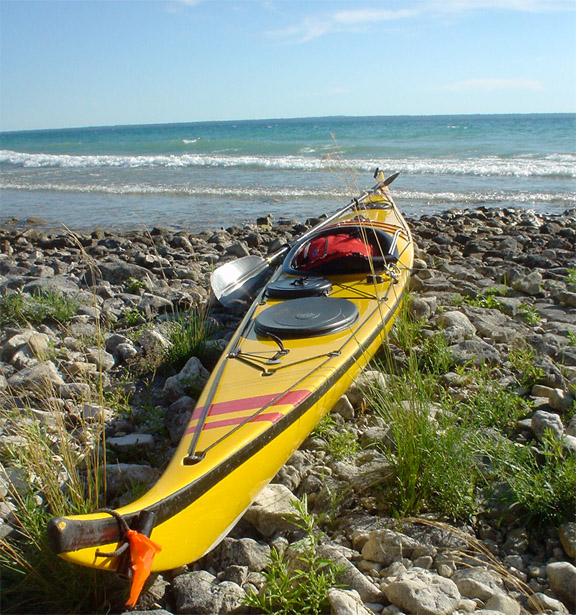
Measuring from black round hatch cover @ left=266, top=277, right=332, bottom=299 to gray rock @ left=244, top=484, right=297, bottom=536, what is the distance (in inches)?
68.9

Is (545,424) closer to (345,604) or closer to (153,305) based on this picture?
(345,604)

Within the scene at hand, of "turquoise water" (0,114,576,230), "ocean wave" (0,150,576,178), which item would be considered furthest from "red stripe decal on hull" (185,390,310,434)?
"ocean wave" (0,150,576,178)

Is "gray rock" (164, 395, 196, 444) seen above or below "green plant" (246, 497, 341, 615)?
above

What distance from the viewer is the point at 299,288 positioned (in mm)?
4047

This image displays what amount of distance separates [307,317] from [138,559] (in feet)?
6.25

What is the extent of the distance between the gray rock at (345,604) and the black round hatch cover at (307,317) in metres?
1.60

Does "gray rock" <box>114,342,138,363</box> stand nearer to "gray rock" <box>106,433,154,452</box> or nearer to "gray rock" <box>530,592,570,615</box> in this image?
"gray rock" <box>106,433,154,452</box>

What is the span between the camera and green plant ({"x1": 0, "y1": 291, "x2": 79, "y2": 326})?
14.3 feet

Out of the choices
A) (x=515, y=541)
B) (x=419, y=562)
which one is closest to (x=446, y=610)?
(x=419, y=562)

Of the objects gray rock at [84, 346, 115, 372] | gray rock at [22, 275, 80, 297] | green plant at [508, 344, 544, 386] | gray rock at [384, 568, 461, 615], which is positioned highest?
gray rock at [22, 275, 80, 297]

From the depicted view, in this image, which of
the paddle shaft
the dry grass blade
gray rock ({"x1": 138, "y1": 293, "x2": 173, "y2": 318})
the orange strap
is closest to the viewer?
the orange strap

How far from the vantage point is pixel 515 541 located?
2330 mm

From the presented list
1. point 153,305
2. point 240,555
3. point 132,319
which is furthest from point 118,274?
point 240,555

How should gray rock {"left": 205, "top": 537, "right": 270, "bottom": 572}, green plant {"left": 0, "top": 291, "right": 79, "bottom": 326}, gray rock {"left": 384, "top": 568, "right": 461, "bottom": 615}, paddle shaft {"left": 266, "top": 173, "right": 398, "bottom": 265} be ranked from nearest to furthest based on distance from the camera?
gray rock {"left": 384, "top": 568, "right": 461, "bottom": 615} → gray rock {"left": 205, "top": 537, "right": 270, "bottom": 572} → green plant {"left": 0, "top": 291, "right": 79, "bottom": 326} → paddle shaft {"left": 266, "top": 173, "right": 398, "bottom": 265}
